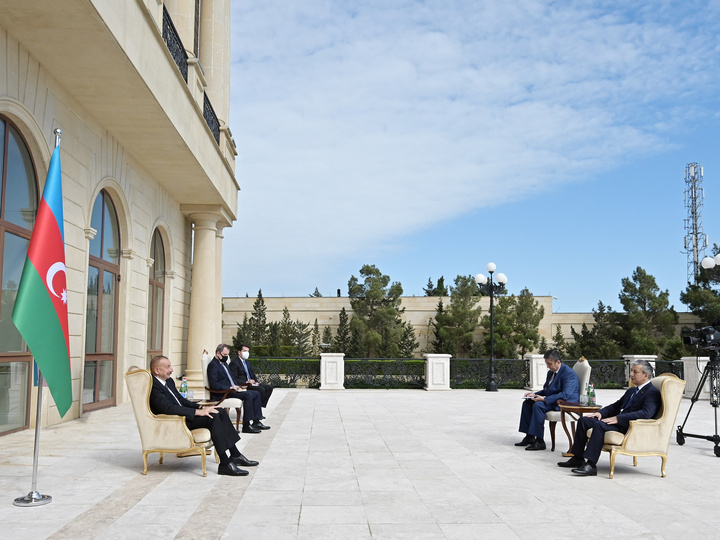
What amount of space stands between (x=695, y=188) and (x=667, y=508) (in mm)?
49582

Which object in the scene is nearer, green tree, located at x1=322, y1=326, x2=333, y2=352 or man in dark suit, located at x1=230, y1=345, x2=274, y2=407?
man in dark suit, located at x1=230, y1=345, x2=274, y2=407

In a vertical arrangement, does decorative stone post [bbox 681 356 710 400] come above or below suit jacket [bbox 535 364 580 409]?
below

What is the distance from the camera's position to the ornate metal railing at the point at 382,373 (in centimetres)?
2327

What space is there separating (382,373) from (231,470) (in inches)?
662

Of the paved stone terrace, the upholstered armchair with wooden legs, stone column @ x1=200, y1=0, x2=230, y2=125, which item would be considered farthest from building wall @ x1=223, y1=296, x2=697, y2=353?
the upholstered armchair with wooden legs

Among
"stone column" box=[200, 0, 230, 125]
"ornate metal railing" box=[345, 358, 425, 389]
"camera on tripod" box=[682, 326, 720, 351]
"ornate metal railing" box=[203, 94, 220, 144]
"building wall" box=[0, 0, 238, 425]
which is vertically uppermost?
"stone column" box=[200, 0, 230, 125]

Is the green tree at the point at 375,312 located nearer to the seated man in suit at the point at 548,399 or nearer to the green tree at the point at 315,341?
the green tree at the point at 315,341

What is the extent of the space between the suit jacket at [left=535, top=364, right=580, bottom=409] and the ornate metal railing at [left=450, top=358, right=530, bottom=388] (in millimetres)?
14683

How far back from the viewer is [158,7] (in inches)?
475

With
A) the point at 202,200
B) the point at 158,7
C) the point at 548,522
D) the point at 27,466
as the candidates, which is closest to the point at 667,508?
the point at 548,522

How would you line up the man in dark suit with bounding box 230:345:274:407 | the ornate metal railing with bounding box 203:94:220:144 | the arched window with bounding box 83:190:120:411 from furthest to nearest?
the ornate metal railing with bounding box 203:94:220:144
the arched window with bounding box 83:190:120:411
the man in dark suit with bounding box 230:345:274:407

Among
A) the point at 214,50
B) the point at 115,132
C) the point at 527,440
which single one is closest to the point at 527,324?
the point at 214,50

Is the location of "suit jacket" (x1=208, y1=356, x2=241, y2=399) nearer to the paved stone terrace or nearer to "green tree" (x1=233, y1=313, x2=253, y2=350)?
the paved stone terrace

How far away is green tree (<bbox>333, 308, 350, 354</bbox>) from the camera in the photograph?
161 feet
